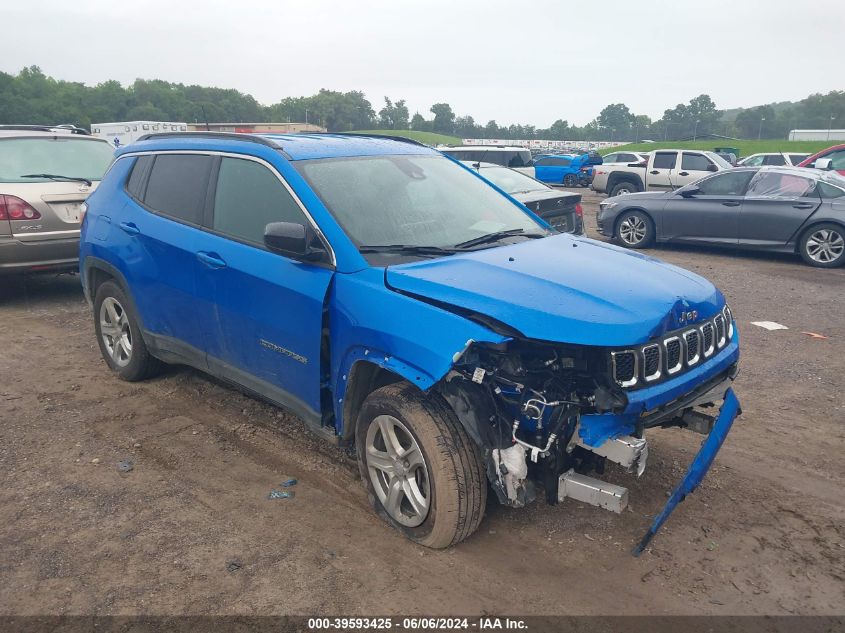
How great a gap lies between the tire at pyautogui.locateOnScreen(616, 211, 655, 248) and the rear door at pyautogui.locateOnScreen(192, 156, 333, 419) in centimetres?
962

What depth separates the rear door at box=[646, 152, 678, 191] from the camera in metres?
19.7

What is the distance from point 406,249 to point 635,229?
9.73 m

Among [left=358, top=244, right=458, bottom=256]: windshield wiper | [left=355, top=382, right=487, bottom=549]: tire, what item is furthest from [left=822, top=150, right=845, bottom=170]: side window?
[left=355, top=382, right=487, bottom=549]: tire

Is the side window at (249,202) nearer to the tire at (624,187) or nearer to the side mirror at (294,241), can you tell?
the side mirror at (294,241)

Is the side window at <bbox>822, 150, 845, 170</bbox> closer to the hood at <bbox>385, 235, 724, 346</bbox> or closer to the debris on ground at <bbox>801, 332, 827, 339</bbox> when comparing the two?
the debris on ground at <bbox>801, 332, 827, 339</bbox>

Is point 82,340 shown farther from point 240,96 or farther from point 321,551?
point 240,96

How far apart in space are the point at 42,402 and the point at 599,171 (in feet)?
65.0

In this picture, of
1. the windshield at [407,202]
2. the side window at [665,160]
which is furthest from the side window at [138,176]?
the side window at [665,160]

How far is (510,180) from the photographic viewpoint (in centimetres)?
937

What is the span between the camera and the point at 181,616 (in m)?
2.73

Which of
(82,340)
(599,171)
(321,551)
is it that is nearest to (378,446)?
(321,551)

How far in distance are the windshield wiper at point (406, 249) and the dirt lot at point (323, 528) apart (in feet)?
4.55

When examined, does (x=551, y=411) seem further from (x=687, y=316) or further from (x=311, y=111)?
(x=311, y=111)

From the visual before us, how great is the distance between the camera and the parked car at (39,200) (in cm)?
712
